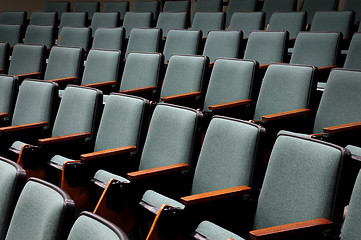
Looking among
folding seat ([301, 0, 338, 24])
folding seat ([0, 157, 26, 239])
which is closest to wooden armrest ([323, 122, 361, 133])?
folding seat ([0, 157, 26, 239])

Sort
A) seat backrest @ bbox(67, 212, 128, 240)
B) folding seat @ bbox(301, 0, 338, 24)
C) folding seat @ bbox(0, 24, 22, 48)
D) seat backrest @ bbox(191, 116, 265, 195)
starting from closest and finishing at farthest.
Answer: seat backrest @ bbox(67, 212, 128, 240)
seat backrest @ bbox(191, 116, 265, 195)
folding seat @ bbox(301, 0, 338, 24)
folding seat @ bbox(0, 24, 22, 48)

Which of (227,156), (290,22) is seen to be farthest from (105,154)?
(290,22)

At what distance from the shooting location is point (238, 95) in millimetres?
477

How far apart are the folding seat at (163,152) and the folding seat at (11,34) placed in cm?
57

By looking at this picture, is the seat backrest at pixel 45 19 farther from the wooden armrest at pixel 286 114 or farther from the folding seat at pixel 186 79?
the wooden armrest at pixel 286 114

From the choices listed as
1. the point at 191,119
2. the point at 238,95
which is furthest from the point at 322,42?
the point at 191,119

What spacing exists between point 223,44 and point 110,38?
22 centimetres

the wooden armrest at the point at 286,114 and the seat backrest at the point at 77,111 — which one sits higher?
the wooden armrest at the point at 286,114

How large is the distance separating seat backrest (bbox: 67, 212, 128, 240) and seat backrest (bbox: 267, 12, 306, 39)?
1.79ft

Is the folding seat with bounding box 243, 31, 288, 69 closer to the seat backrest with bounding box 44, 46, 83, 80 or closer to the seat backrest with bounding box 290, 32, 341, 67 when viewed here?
the seat backrest with bounding box 290, 32, 341, 67

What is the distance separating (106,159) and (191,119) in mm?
87

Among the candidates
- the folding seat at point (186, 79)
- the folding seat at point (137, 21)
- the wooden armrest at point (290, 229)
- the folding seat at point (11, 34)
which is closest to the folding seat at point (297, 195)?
the wooden armrest at point (290, 229)

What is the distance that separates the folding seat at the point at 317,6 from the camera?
2.44 feet

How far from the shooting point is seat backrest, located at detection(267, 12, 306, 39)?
673mm
